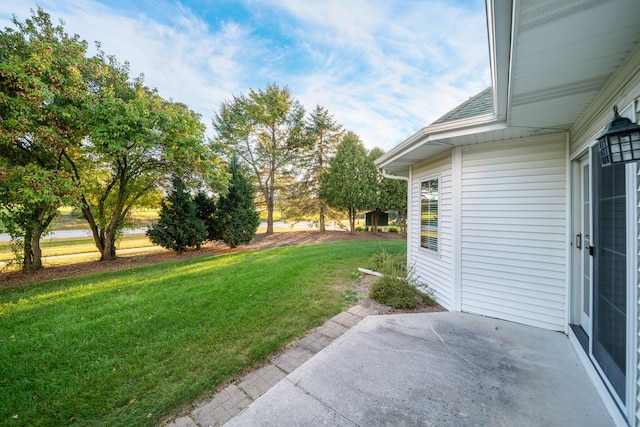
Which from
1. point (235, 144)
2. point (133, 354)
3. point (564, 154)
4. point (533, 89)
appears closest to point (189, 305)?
point (133, 354)

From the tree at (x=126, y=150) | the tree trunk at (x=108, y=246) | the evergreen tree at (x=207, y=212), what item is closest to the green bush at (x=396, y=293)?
the tree at (x=126, y=150)

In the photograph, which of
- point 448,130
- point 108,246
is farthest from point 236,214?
point 448,130

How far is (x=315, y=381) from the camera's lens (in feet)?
6.66

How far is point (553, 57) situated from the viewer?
1.60 m

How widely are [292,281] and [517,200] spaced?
3963 millimetres

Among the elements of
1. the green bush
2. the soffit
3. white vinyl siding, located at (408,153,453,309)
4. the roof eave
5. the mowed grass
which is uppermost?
the roof eave

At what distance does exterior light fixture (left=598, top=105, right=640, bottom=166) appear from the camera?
1.34 m

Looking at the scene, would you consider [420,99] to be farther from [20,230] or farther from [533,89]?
[20,230]

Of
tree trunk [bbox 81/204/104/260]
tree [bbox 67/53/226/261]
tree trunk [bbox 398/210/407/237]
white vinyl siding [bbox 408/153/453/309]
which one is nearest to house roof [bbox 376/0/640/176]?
white vinyl siding [bbox 408/153/453/309]

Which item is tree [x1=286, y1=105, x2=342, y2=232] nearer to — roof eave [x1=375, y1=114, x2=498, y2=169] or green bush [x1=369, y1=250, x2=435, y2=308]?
green bush [x1=369, y1=250, x2=435, y2=308]

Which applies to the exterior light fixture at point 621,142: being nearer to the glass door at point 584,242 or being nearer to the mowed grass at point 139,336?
the glass door at point 584,242

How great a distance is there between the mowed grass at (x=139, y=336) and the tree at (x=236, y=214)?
4.20 meters

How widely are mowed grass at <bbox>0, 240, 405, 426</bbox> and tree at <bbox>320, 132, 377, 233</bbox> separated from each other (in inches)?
301

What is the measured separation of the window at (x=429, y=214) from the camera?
13.7 ft
